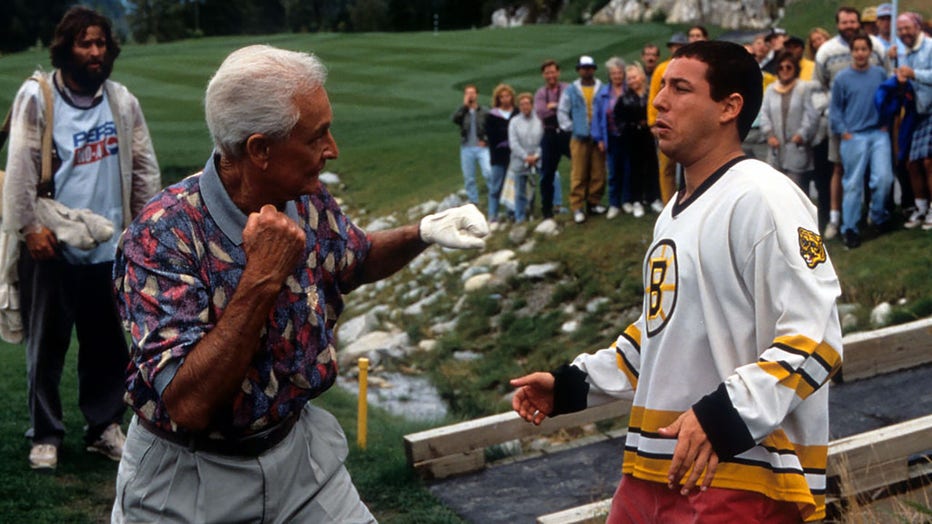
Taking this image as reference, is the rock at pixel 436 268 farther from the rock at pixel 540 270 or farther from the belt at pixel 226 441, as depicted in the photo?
the belt at pixel 226 441

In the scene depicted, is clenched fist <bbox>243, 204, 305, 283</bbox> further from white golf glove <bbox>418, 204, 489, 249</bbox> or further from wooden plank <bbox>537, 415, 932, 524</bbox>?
wooden plank <bbox>537, 415, 932, 524</bbox>

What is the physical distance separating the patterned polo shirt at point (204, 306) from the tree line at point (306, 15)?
55.5m

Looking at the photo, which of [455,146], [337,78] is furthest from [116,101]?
[337,78]

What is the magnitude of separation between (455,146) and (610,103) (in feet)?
38.5

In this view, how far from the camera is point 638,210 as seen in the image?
13.6 meters

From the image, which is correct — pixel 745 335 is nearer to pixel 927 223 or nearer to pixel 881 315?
pixel 881 315

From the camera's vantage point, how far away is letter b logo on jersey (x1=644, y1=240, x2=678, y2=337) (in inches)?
133

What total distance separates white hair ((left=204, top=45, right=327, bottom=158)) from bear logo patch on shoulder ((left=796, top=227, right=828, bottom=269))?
129 cm

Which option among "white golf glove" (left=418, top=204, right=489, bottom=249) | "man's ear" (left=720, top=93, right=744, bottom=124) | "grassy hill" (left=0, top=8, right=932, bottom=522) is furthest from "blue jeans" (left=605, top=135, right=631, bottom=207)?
"man's ear" (left=720, top=93, right=744, bottom=124)

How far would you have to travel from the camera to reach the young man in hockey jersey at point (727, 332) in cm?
310

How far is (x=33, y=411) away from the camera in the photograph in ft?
22.1

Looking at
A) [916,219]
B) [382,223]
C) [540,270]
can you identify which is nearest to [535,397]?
[916,219]

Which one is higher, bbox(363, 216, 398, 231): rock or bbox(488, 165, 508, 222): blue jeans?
bbox(488, 165, 508, 222): blue jeans

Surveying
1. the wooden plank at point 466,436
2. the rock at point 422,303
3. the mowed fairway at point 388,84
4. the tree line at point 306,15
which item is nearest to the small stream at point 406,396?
the rock at point 422,303
